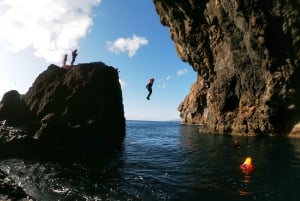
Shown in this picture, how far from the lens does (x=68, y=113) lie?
98.0 ft

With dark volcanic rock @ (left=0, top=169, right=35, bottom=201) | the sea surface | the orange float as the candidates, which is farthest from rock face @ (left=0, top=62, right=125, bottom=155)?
dark volcanic rock @ (left=0, top=169, right=35, bottom=201)

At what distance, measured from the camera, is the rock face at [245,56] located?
1639 inches

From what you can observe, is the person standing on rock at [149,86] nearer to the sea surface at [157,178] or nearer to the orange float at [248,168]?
the sea surface at [157,178]

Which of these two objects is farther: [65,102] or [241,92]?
[241,92]

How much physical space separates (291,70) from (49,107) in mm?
31750

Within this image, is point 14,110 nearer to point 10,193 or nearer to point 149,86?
point 149,86

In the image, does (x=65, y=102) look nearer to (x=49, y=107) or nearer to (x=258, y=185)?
(x=49, y=107)

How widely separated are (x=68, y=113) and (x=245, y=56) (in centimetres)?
3046

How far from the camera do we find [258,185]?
651 inches

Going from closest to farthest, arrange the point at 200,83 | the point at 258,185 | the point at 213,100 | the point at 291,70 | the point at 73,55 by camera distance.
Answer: the point at 258,185, the point at 73,55, the point at 291,70, the point at 213,100, the point at 200,83

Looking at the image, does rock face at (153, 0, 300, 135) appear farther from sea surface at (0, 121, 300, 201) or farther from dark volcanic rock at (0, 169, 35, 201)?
dark volcanic rock at (0, 169, 35, 201)

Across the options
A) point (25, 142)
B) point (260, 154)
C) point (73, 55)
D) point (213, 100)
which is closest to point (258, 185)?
point (260, 154)

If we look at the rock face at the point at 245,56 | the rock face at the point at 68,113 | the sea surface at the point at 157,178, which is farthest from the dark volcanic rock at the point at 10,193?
the rock face at the point at 245,56

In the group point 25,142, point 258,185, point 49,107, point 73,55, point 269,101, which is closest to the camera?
point 258,185
